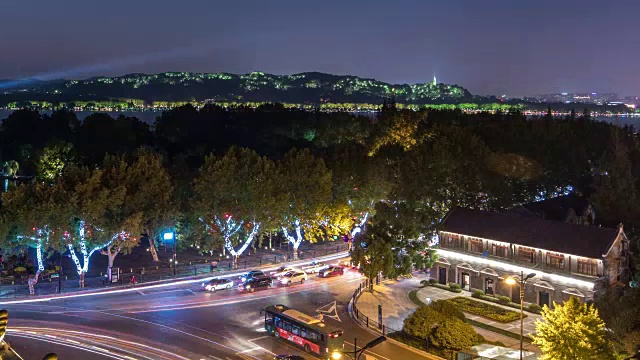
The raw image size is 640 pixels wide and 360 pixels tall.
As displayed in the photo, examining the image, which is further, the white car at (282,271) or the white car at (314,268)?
the white car at (314,268)

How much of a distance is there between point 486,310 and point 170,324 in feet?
74.3

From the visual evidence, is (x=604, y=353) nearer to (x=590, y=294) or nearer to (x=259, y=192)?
(x=590, y=294)

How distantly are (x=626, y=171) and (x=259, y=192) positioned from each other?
4186 cm

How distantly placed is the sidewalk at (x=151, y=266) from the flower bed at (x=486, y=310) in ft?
67.6

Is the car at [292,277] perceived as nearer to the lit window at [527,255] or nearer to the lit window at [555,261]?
the lit window at [527,255]

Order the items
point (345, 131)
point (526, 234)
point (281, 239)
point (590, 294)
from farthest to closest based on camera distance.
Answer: point (345, 131), point (281, 239), point (526, 234), point (590, 294)

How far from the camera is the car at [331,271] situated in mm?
56281

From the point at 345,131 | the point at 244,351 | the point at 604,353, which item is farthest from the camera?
the point at 345,131

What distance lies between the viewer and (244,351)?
37.3 m

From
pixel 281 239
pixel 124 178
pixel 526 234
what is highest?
pixel 124 178

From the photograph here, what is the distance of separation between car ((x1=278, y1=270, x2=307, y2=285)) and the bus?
12.3 metres

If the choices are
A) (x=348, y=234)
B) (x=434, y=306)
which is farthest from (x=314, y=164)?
(x=434, y=306)

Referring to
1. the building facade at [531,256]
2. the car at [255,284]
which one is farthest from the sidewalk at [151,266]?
the building facade at [531,256]

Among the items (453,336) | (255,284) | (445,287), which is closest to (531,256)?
(445,287)
